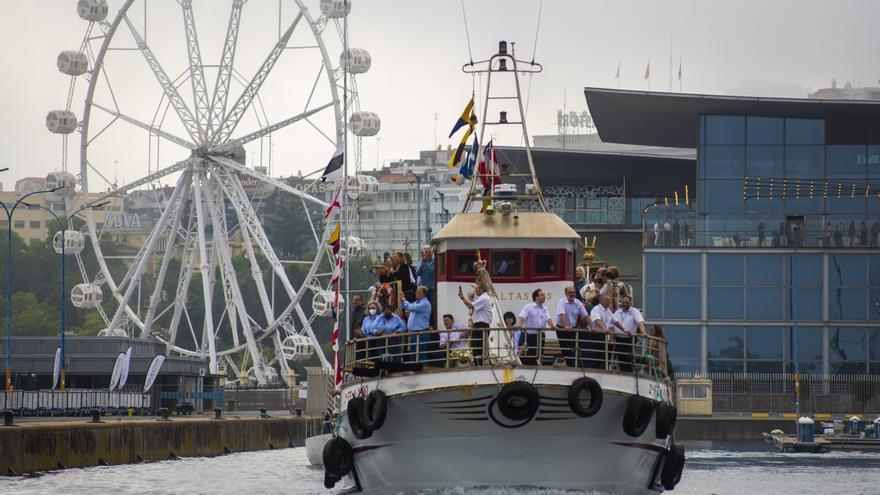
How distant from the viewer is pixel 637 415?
1257 inches

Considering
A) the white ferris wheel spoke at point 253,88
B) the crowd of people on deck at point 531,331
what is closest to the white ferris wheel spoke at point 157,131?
the white ferris wheel spoke at point 253,88

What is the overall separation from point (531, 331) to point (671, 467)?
588 cm

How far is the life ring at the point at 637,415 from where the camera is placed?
3177 centimetres

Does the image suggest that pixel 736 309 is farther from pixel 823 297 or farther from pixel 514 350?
pixel 514 350

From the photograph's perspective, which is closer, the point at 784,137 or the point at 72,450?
the point at 72,450

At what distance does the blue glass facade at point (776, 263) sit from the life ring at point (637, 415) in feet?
152

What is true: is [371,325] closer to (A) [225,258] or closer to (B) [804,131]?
(B) [804,131]

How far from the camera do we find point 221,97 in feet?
277

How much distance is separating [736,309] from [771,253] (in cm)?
A: 294

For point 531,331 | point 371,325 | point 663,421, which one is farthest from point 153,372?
point 531,331

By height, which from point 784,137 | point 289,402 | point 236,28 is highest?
point 236,28

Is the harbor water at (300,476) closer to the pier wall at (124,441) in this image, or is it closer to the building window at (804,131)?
the pier wall at (124,441)

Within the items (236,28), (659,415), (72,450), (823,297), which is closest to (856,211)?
(823,297)

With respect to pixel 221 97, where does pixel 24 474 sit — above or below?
below
